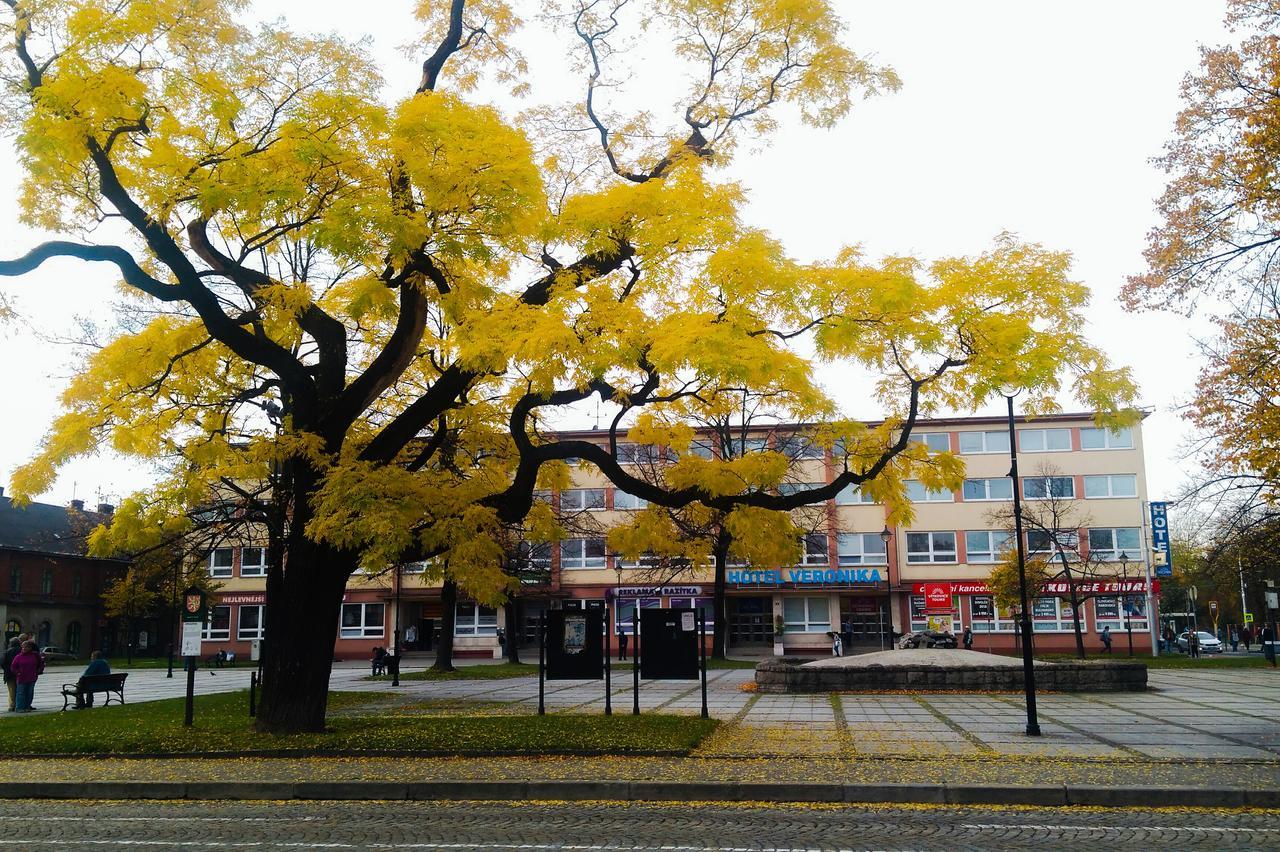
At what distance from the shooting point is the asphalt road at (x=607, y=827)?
8609 mm

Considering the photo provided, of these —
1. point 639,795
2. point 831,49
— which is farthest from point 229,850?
point 831,49

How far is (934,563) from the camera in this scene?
56.0m

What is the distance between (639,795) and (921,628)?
4715 cm

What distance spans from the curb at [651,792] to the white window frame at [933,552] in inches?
1837

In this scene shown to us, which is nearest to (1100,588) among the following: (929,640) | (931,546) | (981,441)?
(931,546)

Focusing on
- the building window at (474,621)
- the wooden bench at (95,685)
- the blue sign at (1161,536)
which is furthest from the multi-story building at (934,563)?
the wooden bench at (95,685)

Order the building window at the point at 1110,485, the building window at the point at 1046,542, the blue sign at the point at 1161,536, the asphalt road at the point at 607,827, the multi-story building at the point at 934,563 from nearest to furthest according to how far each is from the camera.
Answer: the asphalt road at the point at 607,827 < the blue sign at the point at 1161,536 < the building window at the point at 1046,542 < the multi-story building at the point at 934,563 < the building window at the point at 1110,485

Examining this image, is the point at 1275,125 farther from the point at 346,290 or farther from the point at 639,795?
the point at 346,290

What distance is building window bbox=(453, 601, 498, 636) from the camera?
6028 cm

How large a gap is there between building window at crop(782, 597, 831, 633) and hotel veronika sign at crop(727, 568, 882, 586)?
67.3 inches

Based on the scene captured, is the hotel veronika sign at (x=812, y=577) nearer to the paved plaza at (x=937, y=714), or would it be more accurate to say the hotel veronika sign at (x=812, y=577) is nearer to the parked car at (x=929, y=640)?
the parked car at (x=929, y=640)

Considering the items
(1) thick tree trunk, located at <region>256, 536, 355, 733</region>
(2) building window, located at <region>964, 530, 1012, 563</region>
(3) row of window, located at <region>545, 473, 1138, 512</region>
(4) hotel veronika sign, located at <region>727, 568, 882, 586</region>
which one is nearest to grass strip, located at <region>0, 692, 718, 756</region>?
(1) thick tree trunk, located at <region>256, 536, 355, 733</region>

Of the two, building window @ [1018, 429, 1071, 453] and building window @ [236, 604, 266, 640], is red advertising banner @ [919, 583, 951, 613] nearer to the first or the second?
building window @ [1018, 429, 1071, 453]

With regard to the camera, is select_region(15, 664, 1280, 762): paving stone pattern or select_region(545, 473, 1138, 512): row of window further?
select_region(545, 473, 1138, 512): row of window
